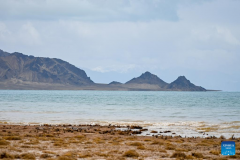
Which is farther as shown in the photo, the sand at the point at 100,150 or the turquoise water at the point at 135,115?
the turquoise water at the point at 135,115

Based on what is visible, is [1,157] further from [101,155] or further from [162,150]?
[162,150]

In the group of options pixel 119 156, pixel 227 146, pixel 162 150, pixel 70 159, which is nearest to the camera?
pixel 227 146

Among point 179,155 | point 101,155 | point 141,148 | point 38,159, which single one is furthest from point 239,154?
point 38,159

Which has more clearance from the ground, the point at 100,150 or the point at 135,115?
the point at 100,150

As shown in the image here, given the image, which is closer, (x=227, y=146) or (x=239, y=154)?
(x=227, y=146)

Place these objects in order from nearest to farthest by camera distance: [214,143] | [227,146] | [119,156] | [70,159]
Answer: [227,146], [70,159], [119,156], [214,143]

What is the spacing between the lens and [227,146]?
29.3ft

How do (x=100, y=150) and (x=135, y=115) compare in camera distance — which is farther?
(x=135, y=115)

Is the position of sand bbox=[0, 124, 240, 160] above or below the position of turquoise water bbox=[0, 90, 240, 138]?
above

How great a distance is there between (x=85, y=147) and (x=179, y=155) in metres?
6.28

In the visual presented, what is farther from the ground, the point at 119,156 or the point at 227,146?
the point at 227,146

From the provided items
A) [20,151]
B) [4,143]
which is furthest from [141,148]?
[4,143]

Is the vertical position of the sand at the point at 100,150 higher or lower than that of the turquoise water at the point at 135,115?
higher

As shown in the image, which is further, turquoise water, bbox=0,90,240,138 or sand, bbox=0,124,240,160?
turquoise water, bbox=0,90,240,138
